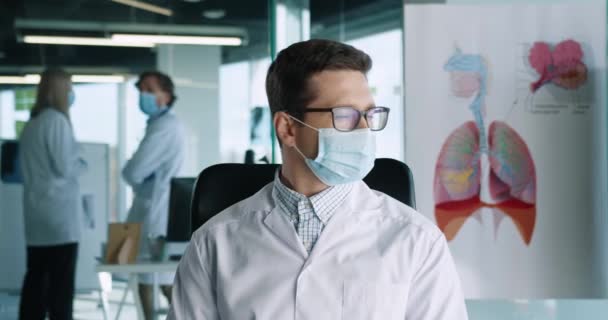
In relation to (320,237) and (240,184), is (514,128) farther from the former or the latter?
(320,237)

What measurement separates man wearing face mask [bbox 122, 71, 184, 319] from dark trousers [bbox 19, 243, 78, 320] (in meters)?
0.42

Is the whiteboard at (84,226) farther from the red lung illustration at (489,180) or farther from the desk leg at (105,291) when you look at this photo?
the red lung illustration at (489,180)

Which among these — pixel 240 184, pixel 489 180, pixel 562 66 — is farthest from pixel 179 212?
pixel 240 184

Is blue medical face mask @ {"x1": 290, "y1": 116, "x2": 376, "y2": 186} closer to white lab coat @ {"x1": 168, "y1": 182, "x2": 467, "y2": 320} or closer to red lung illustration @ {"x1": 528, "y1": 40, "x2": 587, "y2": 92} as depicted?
white lab coat @ {"x1": 168, "y1": 182, "x2": 467, "y2": 320}

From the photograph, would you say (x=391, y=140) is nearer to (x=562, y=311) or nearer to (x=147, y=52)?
(x=562, y=311)

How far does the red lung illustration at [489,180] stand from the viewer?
3.40 metres

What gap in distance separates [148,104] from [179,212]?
1447mm

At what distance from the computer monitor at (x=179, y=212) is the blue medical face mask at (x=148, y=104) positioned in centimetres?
135

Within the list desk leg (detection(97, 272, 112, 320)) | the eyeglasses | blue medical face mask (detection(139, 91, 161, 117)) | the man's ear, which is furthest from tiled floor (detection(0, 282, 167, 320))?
the eyeglasses

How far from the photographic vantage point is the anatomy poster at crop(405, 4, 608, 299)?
3.39 m

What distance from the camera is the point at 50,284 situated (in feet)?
15.7

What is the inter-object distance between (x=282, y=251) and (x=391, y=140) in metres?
2.82

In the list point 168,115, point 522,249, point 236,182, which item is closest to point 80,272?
point 168,115

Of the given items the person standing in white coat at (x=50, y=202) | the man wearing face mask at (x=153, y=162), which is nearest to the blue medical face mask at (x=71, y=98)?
the person standing in white coat at (x=50, y=202)
